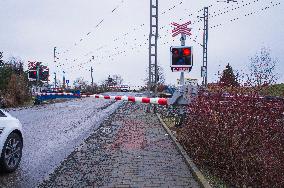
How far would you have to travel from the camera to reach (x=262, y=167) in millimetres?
6395

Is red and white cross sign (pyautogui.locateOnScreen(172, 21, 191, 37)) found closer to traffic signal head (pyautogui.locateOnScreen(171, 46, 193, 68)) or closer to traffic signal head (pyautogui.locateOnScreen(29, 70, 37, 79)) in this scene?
traffic signal head (pyautogui.locateOnScreen(171, 46, 193, 68))

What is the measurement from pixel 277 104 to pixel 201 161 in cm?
195

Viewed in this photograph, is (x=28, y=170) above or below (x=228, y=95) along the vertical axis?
below

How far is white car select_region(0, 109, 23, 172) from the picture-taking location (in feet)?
23.2

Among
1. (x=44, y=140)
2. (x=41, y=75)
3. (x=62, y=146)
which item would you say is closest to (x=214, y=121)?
(x=62, y=146)

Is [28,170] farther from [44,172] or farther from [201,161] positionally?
[201,161]

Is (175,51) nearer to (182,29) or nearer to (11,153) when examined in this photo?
(182,29)

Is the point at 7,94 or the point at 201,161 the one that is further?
the point at 7,94

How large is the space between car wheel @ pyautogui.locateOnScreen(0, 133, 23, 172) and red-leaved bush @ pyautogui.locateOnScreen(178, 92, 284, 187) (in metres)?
3.35

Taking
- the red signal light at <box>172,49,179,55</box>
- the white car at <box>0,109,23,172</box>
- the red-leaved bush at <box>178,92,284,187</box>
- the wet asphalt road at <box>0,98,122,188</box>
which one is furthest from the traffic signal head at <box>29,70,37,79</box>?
the red-leaved bush at <box>178,92,284,187</box>

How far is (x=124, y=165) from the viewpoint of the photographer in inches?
325

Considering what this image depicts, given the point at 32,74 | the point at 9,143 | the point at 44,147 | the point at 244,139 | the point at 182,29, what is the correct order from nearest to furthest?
the point at 244,139 → the point at 9,143 → the point at 44,147 → the point at 182,29 → the point at 32,74

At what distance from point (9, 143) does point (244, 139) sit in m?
3.92

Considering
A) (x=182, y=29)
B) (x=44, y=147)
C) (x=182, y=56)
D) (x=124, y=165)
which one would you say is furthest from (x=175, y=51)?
(x=124, y=165)
